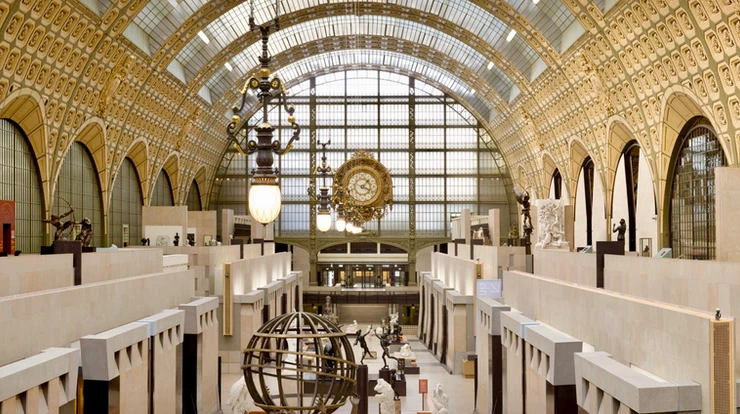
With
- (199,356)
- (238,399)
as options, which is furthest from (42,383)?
(199,356)

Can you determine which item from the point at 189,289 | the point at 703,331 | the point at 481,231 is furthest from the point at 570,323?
the point at 481,231

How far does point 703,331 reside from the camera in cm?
960

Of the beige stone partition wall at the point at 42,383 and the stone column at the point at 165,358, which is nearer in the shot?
the beige stone partition wall at the point at 42,383

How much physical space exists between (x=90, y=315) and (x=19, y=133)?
18523 mm

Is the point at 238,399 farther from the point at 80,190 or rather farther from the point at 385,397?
the point at 80,190

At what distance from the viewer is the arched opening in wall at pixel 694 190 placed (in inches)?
1125

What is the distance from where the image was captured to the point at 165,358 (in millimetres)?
17719

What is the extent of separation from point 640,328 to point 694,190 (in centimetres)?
2017

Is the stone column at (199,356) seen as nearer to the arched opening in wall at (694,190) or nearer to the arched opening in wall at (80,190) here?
the arched opening in wall at (80,190)

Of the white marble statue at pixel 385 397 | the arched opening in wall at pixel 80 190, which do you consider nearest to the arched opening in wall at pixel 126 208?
the arched opening in wall at pixel 80 190

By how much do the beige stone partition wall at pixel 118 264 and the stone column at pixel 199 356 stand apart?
4.93 feet

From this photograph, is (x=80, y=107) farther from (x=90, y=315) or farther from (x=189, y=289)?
(x=90, y=315)

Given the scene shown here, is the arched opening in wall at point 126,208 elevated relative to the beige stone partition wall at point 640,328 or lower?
elevated

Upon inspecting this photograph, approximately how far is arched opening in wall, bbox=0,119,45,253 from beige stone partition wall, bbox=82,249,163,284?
923cm
